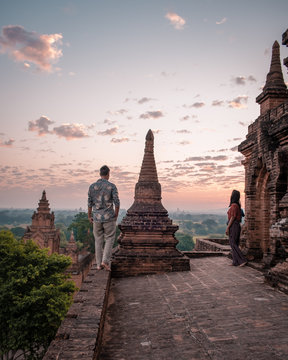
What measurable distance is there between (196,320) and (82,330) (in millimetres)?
1659

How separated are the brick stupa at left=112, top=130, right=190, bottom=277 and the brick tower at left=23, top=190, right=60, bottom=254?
101ft

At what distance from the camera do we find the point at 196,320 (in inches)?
171

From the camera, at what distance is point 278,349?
11.3 feet

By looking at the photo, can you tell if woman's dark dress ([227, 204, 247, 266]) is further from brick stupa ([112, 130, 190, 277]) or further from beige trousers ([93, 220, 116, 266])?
beige trousers ([93, 220, 116, 266])

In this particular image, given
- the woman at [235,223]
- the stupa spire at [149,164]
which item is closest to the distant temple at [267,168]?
the woman at [235,223]

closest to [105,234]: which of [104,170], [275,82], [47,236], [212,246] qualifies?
[104,170]

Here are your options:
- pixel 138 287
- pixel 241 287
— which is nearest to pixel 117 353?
pixel 138 287

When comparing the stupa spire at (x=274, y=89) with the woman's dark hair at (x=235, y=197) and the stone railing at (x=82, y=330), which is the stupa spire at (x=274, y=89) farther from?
the stone railing at (x=82, y=330)

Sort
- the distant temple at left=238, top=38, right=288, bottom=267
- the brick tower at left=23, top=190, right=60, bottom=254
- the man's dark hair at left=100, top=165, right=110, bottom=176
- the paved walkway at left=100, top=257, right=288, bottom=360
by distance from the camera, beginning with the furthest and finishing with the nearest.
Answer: the brick tower at left=23, top=190, right=60, bottom=254
the distant temple at left=238, top=38, right=288, bottom=267
the man's dark hair at left=100, top=165, right=110, bottom=176
the paved walkway at left=100, top=257, right=288, bottom=360

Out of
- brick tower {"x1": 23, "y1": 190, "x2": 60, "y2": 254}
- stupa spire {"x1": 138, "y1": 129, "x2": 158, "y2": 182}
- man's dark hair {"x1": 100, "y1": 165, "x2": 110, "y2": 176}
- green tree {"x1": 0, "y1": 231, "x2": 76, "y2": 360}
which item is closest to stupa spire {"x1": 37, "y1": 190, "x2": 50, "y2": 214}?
brick tower {"x1": 23, "y1": 190, "x2": 60, "y2": 254}

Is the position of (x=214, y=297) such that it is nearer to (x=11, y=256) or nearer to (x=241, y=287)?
(x=241, y=287)

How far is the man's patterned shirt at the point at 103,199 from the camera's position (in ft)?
21.0

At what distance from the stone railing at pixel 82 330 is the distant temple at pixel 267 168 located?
4.54 m

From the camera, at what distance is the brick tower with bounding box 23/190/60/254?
36.8m
